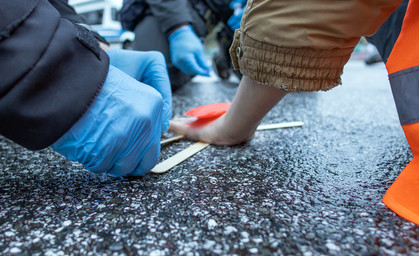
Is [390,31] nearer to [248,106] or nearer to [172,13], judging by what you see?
[248,106]

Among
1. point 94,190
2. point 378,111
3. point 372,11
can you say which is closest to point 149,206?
point 94,190

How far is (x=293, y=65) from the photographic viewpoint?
1.86 ft

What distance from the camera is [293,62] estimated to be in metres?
0.56

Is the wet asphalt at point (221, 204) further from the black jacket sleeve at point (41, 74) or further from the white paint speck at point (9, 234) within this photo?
the black jacket sleeve at point (41, 74)

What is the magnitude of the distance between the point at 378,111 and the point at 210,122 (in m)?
0.91

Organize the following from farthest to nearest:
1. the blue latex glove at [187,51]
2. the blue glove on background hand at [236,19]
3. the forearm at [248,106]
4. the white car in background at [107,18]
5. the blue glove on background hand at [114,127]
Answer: the white car in background at [107,18], the blue glove on background hand at [236,19], the blue latex glove at [187,51], the forearm at [248,106], the blue glove on background hand at [114,127]

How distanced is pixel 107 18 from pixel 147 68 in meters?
4.21

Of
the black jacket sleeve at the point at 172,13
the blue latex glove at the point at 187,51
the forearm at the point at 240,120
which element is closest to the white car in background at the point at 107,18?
the black jacket sleeve at the point at 172,13

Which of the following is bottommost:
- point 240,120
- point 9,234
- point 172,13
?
point 9,234

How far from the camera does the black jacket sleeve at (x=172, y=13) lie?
1512mm

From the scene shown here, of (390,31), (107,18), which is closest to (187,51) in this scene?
(390,31)

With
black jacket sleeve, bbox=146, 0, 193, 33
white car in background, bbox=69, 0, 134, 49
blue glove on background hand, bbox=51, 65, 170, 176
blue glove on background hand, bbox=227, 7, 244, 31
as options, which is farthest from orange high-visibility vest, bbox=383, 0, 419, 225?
white car in background, bbox=69, 0, 134, 49

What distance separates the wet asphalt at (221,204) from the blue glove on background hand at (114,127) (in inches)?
2.9

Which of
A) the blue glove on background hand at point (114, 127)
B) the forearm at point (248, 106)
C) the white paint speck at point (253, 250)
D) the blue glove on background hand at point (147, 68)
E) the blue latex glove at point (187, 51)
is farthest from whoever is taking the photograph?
the blue latex glove at point (187, 51)
